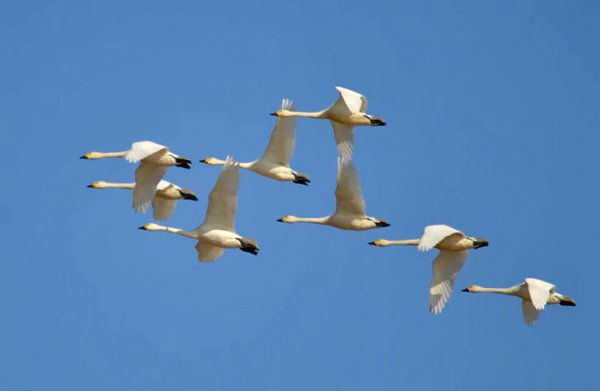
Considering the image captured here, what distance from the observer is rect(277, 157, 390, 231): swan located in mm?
47062

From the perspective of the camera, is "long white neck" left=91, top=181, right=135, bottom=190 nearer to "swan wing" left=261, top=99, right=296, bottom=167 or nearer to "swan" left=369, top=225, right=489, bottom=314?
"swan wing" left=261, top=99, right=296, bottom=167

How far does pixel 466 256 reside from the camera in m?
47.5

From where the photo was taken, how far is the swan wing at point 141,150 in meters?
45.1

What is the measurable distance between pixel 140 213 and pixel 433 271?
24.6ft

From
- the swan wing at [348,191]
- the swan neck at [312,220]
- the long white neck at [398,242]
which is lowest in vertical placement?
the long white neck at [398,242]

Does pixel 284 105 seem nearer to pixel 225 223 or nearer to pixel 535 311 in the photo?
pixel 225 223

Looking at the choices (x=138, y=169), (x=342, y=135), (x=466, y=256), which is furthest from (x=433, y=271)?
(x=138, y=169)

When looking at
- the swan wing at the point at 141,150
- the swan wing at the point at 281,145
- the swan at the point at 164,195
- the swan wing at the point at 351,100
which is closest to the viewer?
the swan wing at the point at 141,150

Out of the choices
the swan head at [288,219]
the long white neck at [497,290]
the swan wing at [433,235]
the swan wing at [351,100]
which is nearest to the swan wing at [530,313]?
the long white neck at [497,290]

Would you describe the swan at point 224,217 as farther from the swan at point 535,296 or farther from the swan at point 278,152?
the swan at point 535,296

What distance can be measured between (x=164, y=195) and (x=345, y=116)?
5492 millimetres

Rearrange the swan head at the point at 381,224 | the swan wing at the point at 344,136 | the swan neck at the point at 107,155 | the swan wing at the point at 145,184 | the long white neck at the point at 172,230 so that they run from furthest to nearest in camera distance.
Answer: the swan neck at the point at 107,155 → the swan wing at the point at 344,136 → the swan head at the point at 381,224 → the long white neck at the point at 172,230 → the swan wing at the point at 145,184

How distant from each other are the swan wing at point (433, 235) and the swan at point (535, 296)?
2.38 m

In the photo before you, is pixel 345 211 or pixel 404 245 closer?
pixel 345 211
